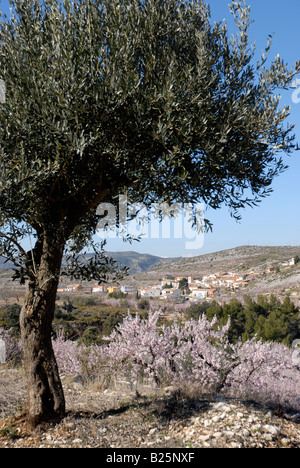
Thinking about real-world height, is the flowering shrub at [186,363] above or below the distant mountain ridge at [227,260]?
below

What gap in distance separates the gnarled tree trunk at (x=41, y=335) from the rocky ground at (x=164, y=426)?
410 mm

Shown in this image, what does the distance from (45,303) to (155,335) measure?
5340 mm

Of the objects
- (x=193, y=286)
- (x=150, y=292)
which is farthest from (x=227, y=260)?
(x=150, y=292)

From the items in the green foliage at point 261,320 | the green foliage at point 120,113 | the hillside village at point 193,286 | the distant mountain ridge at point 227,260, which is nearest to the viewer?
the green foliage at point 120,113

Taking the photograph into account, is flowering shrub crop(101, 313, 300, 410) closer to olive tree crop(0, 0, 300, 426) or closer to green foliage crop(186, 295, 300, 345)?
olive tree crop(0, 0, 300, 426)

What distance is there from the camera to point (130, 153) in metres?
5.89

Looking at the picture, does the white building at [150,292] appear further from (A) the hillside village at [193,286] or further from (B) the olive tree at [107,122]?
(B) the olive tree at [107,122]

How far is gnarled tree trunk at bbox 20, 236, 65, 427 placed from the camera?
6336mm

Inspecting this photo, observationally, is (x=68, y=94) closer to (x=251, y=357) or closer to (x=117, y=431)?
(x=117, y=431)

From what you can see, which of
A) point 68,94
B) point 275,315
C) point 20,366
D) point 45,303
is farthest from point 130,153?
point 275,315

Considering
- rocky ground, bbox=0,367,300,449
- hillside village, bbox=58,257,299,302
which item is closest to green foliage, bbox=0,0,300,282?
rocky ground, bbox=0,367,300,449

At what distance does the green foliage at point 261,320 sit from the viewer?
29.6 meters

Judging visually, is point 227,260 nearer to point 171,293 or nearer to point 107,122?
point 171,293

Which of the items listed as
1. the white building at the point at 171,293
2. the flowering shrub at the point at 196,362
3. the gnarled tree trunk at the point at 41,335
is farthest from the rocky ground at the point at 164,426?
the white building at the point at 171,293
